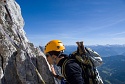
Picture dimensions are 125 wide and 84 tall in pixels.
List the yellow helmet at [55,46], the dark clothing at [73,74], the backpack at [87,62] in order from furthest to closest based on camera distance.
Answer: the yellow helmet at [55,46], the backpack at [87,62], the dark clothing at [73,74]

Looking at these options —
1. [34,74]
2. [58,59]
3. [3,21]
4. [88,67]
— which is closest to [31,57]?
[34,74]

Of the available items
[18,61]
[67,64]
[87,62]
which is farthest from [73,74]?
[18,61]

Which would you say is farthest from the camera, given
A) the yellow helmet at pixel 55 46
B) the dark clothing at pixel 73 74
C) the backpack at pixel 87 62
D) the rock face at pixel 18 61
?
the rock face at pixel 18 61

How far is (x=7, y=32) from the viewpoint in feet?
35.0

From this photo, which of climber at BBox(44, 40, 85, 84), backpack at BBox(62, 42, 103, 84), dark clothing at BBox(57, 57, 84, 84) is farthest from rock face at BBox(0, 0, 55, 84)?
dark clothing at BBox(57, 57, 84, 84)

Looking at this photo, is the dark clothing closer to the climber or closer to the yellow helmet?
the climber

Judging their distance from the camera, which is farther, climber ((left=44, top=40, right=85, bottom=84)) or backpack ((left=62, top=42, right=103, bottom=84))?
backpack ((left=62, top=42, right=103, bottom=84))

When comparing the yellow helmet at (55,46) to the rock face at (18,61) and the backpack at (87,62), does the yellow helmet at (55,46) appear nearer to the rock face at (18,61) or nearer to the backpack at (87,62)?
the backpack at (87,62)

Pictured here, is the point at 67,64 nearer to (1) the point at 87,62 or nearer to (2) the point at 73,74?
(2) the point at 73,74

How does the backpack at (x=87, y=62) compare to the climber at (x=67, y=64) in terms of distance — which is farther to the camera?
the backpack at (x=87, y=62)

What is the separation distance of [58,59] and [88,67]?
1.52m

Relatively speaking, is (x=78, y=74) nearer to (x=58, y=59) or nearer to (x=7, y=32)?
(x=58, y=59)

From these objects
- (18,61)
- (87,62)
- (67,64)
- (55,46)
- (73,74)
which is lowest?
(73,74)

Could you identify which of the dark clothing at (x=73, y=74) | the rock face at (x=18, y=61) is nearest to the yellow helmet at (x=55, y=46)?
the rock face at (x=18, y=61)
